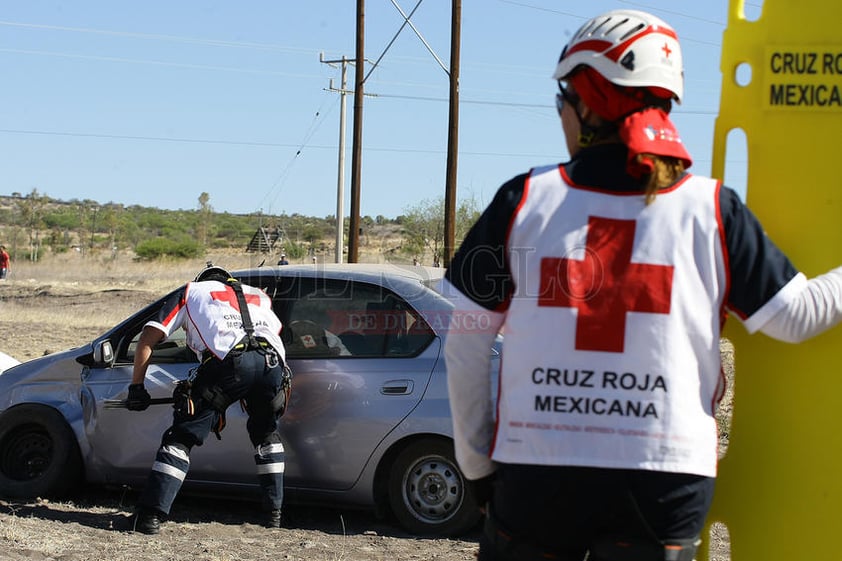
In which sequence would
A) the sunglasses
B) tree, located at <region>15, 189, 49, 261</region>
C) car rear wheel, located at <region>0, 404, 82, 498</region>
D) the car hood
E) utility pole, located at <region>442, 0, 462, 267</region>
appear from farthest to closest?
tree, located at <region>15, 189, 49, 261</region> → utility pole, located at <region>442, 0, 462, 267</region> → the car hood → car rear wheel, located at <region>0, 404, 82, 498</region> → the sunglasses

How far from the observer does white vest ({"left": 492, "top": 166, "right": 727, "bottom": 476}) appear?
2268 mm

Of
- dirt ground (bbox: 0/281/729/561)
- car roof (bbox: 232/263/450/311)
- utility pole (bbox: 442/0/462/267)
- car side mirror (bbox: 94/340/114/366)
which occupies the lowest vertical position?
dirt ground (bbox: 0/281/729/561)

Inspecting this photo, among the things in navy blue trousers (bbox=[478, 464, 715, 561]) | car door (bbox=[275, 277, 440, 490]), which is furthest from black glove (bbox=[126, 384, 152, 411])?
navy blue trousers (bbox=[478, 464, 715, 561])

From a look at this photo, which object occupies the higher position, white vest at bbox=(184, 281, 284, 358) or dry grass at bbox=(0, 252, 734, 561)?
white vest at bbox=(184, 281, 284, 358)

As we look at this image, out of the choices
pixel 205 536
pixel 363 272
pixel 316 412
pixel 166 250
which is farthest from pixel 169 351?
pixel 166 250

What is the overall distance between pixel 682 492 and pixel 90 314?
26.0m

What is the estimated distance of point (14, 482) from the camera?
283 inches

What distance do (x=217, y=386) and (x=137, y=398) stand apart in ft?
2.26

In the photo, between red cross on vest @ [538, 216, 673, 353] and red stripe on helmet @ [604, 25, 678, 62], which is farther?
red stripe on helmet @ [604, 25, 678, 62]

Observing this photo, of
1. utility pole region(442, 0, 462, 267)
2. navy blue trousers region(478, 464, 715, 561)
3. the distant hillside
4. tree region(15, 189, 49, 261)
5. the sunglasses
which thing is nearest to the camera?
navy blue trousers region(478, 464, 715, 561)

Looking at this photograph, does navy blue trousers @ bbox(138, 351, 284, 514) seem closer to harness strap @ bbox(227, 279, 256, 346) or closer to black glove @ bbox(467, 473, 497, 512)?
harness strap @ bbox(227, 279, 256, 346)

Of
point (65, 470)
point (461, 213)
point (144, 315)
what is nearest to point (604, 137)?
point (144, 315)

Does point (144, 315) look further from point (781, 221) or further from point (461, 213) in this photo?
point (461, 213)

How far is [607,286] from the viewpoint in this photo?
229 centimetres
